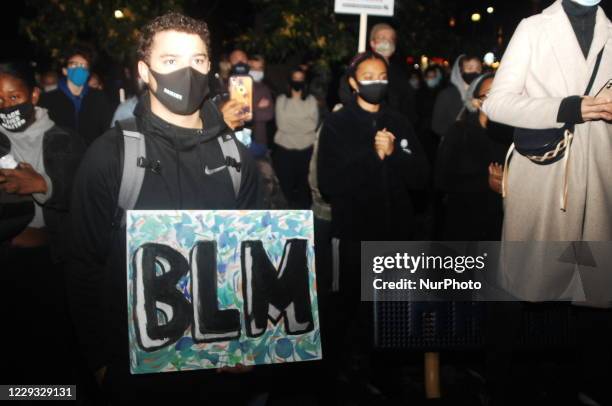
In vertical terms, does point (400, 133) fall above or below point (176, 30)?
below

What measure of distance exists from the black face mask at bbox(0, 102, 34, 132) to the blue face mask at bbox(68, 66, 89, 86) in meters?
3.72

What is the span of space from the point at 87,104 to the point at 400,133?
4625 millimetres

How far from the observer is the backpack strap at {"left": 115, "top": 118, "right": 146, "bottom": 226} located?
2.39m

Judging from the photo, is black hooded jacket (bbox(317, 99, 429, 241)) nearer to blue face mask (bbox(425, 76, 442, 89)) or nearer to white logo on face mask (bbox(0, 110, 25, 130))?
white logo on face mask (bbox(0, 110, 25, 130))

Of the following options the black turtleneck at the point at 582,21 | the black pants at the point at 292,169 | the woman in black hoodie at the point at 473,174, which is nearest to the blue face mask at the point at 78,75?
the black pants at the point at 292,169

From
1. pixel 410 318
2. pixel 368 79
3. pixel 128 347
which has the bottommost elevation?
pixel 410 318

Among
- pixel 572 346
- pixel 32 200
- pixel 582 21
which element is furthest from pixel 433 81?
pixel 32 200

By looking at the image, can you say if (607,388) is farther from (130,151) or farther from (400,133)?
(130,151)

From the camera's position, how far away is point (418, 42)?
1155cm

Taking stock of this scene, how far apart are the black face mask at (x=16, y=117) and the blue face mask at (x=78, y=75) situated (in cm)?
372

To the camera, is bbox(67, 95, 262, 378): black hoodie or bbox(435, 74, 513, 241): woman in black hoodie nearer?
bbox(67, 95, 262, 378): black hoodie

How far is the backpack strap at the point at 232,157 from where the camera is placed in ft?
8.51

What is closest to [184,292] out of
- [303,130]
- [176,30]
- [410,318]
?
[176,30]

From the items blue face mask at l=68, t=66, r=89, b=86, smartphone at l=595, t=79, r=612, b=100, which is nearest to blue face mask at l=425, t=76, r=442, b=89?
blue face mask at l=68, t=66, r=89, b=86
